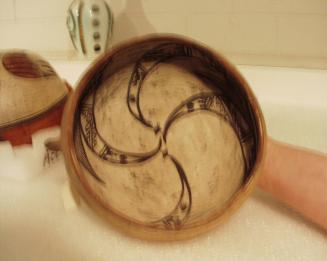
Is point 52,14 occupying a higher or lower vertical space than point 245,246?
higher

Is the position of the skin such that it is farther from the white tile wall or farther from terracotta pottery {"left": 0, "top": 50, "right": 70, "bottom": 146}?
the white tile wall

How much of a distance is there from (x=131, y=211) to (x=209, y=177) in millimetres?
82

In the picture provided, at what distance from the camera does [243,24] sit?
0.64 metres

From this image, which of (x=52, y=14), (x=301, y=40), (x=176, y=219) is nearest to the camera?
(x=176, y=219)

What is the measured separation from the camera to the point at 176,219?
291mm

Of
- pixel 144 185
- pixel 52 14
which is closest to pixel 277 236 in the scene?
pixel 144 185

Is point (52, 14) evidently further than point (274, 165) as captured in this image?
Yes

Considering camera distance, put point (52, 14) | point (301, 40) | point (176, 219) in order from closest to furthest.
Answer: point (176, 219) → point (301, 40) → point (52, 14)

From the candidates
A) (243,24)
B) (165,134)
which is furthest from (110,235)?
(243,24)

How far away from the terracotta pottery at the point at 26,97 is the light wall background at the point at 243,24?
388 mm

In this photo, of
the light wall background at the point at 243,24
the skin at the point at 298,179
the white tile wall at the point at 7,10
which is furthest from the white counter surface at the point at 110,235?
the white tile wall at the point at 7,10

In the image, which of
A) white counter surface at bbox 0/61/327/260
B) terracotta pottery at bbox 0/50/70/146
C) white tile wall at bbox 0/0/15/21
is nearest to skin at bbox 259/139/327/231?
white counter surface at bbox 0/61/327/260

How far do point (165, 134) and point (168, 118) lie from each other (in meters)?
0.02

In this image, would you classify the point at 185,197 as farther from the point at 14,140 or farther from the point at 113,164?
the point at 14,140
